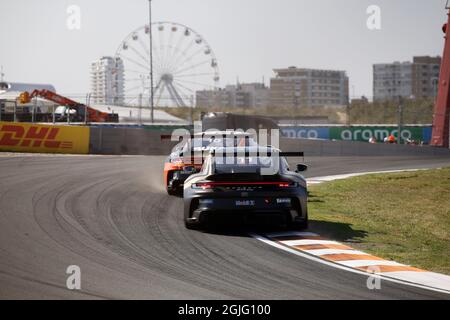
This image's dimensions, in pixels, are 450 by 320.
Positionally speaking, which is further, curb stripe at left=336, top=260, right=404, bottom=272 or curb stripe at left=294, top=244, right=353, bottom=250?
curb stripe at left=294, top=244, right=353, bottom=250

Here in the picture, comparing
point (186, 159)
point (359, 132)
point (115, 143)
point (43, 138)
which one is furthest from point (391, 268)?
point (359, 132)

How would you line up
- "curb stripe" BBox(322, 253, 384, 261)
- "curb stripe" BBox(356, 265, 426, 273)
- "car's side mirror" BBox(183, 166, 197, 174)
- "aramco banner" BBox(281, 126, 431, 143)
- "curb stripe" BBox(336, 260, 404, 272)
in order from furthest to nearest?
"aramco banner" BBox(281, 126, 431, 143) < "car's side mirror" BBox(183, 166, 197, 174) < "curb stripe" BBox(322, 253, 384, 261) < "curb stripe" BBox(336, 260, 404, 272) < "curb stripe" BBox(356, 265, 426, 273)

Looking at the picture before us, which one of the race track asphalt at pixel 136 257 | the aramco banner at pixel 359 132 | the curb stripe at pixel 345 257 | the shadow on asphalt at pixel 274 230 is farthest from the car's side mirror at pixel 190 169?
the aramco banner at pixel 359 132

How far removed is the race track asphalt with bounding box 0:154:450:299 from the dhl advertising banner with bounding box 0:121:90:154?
13.1 meters

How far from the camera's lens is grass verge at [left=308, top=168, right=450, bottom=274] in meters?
10.6

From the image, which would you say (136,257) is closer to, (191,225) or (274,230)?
(191,225)

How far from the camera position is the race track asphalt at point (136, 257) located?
23.6 feet

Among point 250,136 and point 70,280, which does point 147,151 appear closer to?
point 250,136

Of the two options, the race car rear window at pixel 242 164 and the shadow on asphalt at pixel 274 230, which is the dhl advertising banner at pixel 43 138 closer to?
the shadow on asphalt at pixel 274 230

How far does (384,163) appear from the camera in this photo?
93.6 feet

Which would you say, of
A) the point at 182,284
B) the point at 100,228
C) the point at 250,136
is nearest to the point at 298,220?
the point at 100,228

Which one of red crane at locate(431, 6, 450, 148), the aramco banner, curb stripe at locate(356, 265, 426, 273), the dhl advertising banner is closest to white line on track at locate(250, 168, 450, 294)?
curb stripe at locate(356, 265, 426, 273)

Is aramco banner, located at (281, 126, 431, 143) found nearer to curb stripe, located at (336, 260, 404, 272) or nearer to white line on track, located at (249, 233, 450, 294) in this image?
white line on track, located at (249, 233, 450, 294)

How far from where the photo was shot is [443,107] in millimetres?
35250
